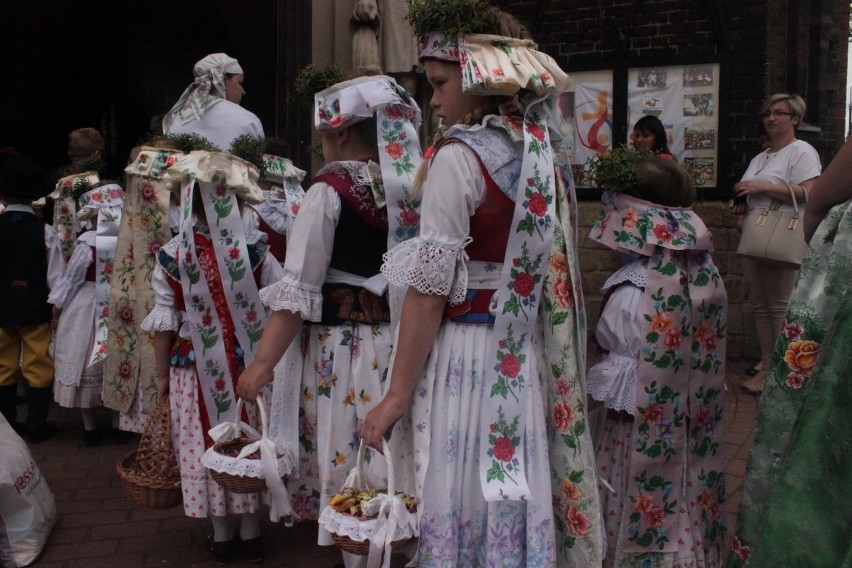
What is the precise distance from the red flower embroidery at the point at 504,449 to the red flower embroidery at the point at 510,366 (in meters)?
0.17

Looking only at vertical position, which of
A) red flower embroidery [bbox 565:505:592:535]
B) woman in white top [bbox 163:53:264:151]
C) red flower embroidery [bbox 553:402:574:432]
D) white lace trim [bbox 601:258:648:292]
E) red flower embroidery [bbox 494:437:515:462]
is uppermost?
woman in white top [bbox 163:53:264:151]

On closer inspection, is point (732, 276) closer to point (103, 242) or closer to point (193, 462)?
point (103, 242)

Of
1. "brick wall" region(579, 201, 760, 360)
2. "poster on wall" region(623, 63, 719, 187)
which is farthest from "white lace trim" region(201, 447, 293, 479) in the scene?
"poster on wall" region(623, 63, 719, 187)

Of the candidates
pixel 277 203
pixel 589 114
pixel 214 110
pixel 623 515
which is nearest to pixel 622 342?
pixel 623 515

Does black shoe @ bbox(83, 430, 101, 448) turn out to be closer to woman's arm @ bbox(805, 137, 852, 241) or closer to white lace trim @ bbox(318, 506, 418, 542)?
white lace trim @ bbox(318, 506, 418, 542)

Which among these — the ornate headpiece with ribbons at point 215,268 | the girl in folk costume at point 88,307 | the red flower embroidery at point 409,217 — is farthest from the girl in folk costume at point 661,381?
the girl in folk costume at point 88,307

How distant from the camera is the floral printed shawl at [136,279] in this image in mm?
4520

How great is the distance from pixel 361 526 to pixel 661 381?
1400 mm

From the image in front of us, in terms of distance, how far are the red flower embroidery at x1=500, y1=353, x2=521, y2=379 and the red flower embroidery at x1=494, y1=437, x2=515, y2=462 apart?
0.56ft

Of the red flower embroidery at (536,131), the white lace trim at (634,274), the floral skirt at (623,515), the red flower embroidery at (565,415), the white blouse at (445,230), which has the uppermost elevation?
the red flower embroidery at (536,131)

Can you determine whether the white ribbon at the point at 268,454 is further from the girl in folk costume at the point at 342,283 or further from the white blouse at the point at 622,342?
the white blouse at the point at 622,342

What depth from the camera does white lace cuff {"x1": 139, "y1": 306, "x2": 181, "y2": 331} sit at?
3738 mm

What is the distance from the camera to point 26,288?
5633mm

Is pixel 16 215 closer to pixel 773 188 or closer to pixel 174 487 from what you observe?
pixel 174 487
